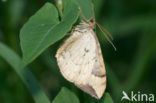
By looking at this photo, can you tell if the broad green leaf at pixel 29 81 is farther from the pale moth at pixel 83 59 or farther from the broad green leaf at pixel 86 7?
the broad green leaf at pixel 86 7

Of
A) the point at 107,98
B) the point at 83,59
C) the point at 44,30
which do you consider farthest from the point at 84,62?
the point at 44,30

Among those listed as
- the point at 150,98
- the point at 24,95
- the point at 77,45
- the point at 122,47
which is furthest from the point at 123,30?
the point at 77,45

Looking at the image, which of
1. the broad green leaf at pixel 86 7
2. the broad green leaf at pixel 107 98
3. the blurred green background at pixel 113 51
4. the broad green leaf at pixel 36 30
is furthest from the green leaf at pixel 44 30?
the blurred green background at pixel 113 51

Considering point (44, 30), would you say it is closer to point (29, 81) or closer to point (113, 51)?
point (29, 81)

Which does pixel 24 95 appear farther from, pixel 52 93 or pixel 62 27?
pixel 62 27

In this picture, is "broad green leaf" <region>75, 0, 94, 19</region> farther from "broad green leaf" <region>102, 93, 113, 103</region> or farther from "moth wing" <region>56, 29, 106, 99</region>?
"broad green leaf" <region>102, 93, 113, 103</region>

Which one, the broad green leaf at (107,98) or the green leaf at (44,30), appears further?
the broad green leaf at (107,98)
